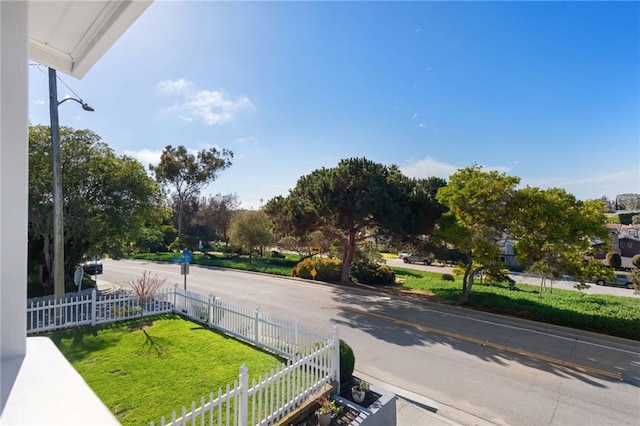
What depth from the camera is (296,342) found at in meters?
7.04

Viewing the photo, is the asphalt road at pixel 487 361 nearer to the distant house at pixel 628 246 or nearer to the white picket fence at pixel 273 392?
the white picket fence at pixel 273 392

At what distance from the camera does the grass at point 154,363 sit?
5.15 metres

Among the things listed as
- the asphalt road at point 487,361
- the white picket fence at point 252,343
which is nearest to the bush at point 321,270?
the asphalt road at point 487,361

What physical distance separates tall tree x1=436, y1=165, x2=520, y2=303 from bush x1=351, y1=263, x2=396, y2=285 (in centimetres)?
705

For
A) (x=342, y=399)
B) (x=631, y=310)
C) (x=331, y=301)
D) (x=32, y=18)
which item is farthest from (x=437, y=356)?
(x=32, y=18)

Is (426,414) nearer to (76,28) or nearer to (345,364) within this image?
(345,364)

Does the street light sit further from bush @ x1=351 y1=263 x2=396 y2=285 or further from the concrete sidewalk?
bush @ x1=351 y1=263 x2=396 y2=285

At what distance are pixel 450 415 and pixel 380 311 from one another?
724 cm

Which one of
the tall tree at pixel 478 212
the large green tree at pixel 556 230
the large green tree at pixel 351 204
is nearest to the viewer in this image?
the large green tree at pixel 556 230

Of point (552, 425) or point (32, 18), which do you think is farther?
point (552, 425)

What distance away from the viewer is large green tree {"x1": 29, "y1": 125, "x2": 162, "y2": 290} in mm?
12094

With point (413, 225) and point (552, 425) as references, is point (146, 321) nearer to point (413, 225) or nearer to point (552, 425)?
point (552, 425)

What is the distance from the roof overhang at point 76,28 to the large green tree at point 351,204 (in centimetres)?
1466

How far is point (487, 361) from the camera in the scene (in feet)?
26.4
